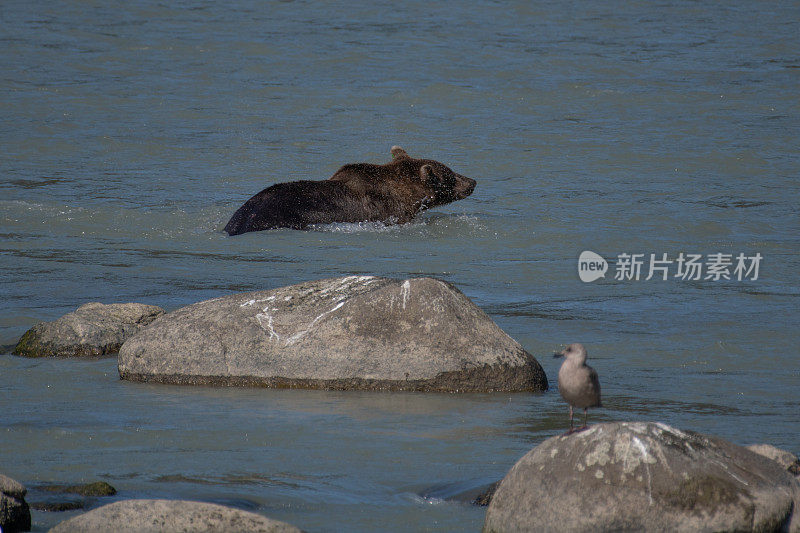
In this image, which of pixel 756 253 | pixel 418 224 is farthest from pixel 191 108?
pixel 756 253

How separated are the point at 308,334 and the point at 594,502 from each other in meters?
3.67

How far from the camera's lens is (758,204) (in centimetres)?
1770

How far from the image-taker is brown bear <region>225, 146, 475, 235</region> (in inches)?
612

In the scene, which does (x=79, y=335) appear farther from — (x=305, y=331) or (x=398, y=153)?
(x=398, y=153)

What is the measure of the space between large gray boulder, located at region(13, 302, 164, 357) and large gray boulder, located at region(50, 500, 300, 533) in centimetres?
448

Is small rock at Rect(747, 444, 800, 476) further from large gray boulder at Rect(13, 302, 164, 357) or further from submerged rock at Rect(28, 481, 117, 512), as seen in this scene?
large gray boulder at Rect(13, 302, 164, 357)

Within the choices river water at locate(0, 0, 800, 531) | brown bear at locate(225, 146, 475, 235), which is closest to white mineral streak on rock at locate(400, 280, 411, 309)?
river water at locate(0, 0, 800, 531)

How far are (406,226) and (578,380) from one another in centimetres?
1005

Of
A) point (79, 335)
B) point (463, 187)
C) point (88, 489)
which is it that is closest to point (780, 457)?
point (88, 489)

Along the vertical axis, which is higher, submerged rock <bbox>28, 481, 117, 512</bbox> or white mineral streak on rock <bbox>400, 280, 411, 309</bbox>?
white mineral streak on rock <bbox>400, 280, 411, 309</bbox>

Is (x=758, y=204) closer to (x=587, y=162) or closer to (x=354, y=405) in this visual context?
(x=587, y=162)

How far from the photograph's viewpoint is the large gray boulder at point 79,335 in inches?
388

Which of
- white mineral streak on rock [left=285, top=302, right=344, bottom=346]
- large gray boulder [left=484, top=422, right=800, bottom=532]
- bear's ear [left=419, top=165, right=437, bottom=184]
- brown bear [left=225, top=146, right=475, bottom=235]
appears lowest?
large gray boulder [left=484, top=422, right=800, bottom=532]

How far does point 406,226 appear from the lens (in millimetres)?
16297
